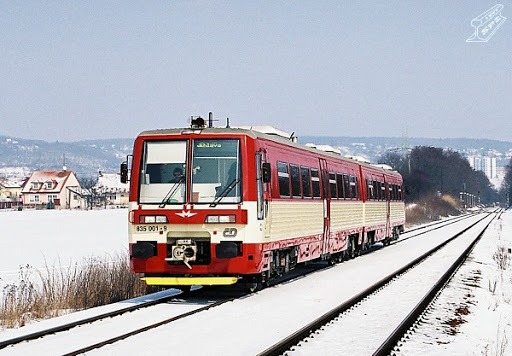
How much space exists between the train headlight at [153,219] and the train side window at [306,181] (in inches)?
190

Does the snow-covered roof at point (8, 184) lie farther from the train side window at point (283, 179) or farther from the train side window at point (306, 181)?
the train side window at point (283, 179)

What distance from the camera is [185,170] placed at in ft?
47.9

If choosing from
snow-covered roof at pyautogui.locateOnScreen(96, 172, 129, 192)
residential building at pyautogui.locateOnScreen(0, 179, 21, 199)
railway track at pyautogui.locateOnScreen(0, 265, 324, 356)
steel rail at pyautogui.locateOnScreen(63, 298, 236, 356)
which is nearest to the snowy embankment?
railway track at pyautogui.locateOnScreen(0, 265, 324, 356)

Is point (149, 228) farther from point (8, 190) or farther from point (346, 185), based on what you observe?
point (8, 190)

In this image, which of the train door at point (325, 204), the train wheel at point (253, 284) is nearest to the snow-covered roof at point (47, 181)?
the train door at point (325, 204)

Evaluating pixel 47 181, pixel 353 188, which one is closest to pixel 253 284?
pixel 353 188

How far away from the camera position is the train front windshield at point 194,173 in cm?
1448

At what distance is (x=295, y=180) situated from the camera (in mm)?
17844

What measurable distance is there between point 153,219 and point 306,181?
17.3ft

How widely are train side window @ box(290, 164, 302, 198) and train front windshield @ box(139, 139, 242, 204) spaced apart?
3202mm

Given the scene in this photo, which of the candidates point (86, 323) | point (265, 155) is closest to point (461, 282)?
point (265, 155)

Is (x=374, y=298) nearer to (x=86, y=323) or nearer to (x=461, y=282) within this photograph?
(x=461, y=282)

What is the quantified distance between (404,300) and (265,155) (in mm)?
3743

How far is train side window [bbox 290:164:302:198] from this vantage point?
17.6 m
